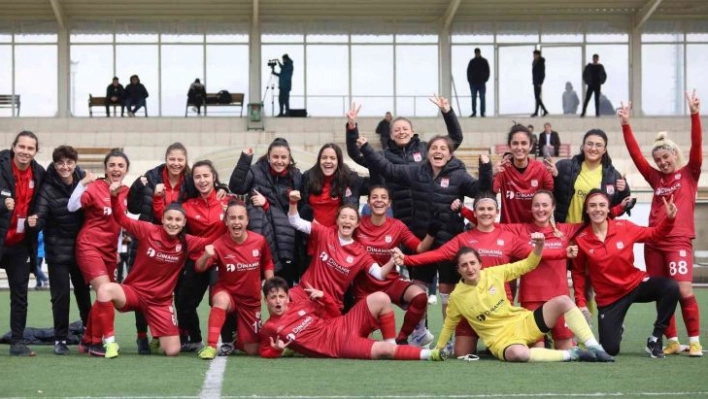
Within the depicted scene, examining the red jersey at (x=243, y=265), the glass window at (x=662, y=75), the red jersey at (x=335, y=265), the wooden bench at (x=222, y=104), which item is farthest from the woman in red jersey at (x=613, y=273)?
the glass window at (x=662, y=75)

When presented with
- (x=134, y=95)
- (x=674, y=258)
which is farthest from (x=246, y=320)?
(x=134, y=95)

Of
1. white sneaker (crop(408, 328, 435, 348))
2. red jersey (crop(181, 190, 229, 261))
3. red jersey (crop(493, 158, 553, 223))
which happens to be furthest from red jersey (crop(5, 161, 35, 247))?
red jersey (crop(493, 158, 553, 223))

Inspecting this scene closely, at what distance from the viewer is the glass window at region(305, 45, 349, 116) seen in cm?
3297

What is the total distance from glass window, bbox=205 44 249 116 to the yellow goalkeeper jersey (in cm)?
2420

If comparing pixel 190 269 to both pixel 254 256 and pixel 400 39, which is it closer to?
pixel 254 256

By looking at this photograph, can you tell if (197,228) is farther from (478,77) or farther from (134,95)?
(134,95)

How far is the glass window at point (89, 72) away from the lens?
107 ft

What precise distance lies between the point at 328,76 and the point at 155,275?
80.6ft

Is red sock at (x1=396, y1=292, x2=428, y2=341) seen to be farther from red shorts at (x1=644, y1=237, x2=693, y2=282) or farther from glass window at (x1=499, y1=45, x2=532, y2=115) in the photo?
glass window at (x1=499, y1=45, x2=532, y2=115)

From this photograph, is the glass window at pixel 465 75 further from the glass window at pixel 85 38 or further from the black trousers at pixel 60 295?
the black trousers at pixel 60 295

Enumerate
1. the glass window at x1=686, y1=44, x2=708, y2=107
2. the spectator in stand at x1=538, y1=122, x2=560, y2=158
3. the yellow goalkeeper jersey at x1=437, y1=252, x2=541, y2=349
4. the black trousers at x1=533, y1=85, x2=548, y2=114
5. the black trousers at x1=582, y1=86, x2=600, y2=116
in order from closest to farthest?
the yellow goalkeeper jersey at x1=437, y1=252, x2=541, y2=349 < the spectator in stand at x1=538, y1=122, x2=560, y2=158 < the black trousers at x1=582, y1=86, x2=600, y2=116 < the black trousers at x1=533, y1=85, x2=548, y2=114 < the glass window at x1=686, y1=44, x2=708, y2=107

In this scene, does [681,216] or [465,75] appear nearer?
[681,216]

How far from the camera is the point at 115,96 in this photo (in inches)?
1228

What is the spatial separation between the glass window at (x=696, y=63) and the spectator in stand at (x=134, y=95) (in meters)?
14.7
